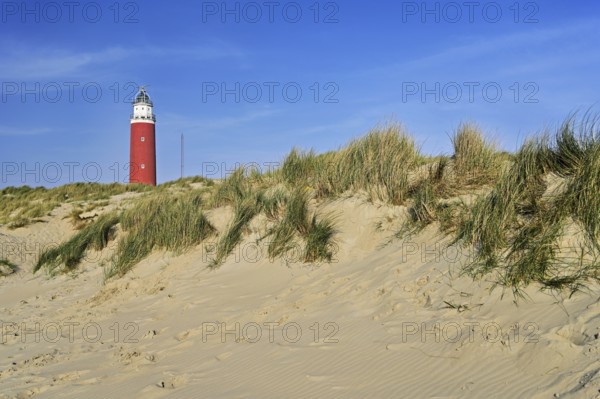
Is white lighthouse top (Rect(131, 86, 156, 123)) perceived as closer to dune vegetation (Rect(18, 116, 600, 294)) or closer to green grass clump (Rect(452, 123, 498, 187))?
dune vegetation (Rect(18, 116, 600, 294))

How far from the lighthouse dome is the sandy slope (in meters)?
26.7

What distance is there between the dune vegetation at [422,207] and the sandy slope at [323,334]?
0.26 m

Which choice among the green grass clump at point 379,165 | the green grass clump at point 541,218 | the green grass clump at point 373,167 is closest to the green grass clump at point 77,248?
the green grass clump at point 373,167

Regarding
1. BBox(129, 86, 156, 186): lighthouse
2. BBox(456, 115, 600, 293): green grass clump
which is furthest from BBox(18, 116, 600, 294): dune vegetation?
BBox(129, 86, 156, 186): lighthouse

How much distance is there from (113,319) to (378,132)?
4.69 meters

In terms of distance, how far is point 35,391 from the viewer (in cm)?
498

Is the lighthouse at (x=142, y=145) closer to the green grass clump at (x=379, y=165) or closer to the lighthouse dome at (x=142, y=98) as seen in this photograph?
the lighthouse dome at (x=142, y=98)

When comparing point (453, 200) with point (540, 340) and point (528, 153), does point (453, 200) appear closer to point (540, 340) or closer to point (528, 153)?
point (528, 153)

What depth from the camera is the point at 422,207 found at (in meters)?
6.84

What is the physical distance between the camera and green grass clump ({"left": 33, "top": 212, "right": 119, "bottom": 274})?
448 inches

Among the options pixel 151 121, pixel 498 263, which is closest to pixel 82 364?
pixel 498 263

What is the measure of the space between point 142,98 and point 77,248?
24.2m

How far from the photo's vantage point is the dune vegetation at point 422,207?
16.1 feet

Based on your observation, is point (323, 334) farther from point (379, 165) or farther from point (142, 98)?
point (142, 98)
